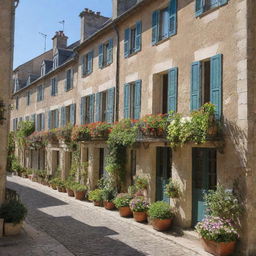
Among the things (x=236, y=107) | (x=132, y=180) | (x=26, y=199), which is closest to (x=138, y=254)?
(x=236, y=107)

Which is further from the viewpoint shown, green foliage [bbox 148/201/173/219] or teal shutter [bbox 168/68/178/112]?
teal shutter [bbox 168/68/178/112]

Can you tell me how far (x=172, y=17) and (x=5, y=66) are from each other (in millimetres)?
5590

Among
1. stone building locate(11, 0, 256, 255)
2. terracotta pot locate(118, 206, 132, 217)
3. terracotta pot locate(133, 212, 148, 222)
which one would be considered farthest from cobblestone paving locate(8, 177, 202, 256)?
stone building locate(11, 0, 256, 255)

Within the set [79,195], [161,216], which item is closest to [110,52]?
[79,195]

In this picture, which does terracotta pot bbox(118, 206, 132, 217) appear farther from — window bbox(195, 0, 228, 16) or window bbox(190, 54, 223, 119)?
window bbox(195, 0, 228, 16)

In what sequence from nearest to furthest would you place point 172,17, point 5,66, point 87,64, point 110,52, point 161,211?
point 5,66
point 161,211
point 172,17
point 110,52
point 87,64

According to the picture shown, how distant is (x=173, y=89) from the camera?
1076cm

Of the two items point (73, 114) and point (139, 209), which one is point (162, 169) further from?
point (73, 114)

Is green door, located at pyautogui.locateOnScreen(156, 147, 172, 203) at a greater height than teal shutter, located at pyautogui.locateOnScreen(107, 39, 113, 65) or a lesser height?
lesser

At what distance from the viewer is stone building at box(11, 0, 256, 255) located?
838 centimetres

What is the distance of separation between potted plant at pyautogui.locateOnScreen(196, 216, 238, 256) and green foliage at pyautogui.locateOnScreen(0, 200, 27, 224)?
4.81m

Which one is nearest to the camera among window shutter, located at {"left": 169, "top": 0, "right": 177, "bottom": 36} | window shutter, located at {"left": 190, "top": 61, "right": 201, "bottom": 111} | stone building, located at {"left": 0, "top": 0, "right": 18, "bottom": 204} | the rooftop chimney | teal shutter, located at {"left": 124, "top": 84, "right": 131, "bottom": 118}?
stone building, located at {"left": 0, "top": 0, "right": 18, "bottom": 204}

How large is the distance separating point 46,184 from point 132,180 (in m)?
9.35

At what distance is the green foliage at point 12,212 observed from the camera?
8984 millimetres
